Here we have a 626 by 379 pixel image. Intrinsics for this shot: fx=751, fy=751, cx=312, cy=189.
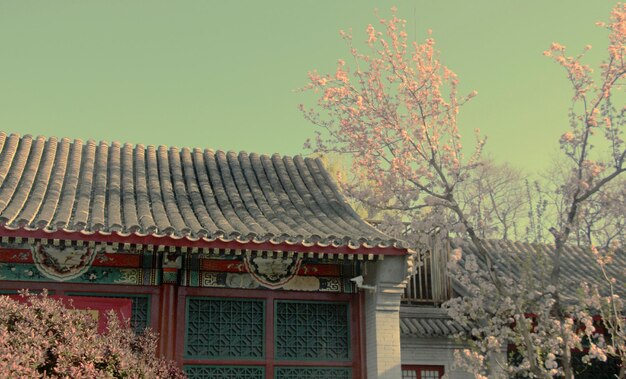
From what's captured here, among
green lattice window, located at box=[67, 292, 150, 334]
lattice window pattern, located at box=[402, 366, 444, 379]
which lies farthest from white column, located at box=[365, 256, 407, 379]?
lattice window pattern, located at box=[402, 366, 444, 379]

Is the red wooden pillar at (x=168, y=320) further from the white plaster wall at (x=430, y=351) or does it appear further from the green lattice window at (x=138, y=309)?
the white plaster wall at (x=430, y=351)

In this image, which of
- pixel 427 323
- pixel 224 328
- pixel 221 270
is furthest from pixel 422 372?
pixel 221 270

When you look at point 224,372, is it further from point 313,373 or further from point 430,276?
point 430,276

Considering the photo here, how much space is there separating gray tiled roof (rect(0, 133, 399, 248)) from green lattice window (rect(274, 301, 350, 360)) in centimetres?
114

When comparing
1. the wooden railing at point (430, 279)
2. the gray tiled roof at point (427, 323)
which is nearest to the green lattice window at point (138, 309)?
the gray tiled roof at point (427, 323)

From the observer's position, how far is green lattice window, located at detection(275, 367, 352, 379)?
10055 mm

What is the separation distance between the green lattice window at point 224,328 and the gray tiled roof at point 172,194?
A: 1117 mm

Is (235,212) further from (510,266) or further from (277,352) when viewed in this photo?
(510,266)

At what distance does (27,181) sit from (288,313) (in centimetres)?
423

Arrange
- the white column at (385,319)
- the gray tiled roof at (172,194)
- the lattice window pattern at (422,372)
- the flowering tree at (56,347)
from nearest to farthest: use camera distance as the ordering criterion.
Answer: the flowering tree at (56,347) → the gray tiled roof at (172,194) → the white column at (385,319) → the lattice window pattern at (422,372)

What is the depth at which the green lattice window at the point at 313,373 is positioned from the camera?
33.0 feet

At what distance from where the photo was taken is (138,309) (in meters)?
9.86

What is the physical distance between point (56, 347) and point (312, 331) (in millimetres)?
4604

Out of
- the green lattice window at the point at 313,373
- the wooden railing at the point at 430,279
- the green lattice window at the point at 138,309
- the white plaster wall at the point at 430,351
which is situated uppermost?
the wooden railing at the point at 430,279
